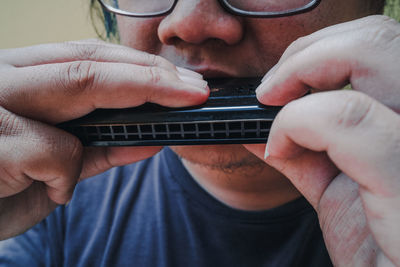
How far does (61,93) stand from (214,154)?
26.5 inches

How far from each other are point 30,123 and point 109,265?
2.91ft

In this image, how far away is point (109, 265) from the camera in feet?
4.69

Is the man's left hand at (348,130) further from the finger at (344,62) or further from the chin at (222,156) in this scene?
the chin at (222,156)

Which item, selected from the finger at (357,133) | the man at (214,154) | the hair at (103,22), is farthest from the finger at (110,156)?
the hair at (103,22)

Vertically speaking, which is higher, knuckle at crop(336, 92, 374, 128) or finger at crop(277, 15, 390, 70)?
finger at crop(277, 15, 390, 70)

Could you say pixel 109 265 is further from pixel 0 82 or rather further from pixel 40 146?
pixel 0 82

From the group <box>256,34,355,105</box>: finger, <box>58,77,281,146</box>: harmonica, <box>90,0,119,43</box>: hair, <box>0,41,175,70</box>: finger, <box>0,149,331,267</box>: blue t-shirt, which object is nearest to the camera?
<box>256,34,355,105</box>: finger

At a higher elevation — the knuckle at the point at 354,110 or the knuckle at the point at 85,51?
the knuckle at the point at 85,51

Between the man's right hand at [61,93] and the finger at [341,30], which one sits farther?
the man's right hand at [61,93]

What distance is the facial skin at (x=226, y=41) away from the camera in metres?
1.05

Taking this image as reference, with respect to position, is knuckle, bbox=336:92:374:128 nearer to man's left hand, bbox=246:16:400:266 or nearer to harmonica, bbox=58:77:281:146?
man's left hand, bbox=246:16:400:266

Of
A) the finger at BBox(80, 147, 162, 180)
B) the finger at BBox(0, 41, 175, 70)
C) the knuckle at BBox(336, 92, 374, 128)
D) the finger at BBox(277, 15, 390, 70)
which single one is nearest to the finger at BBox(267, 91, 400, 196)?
the knuckle at BBox(336, 92, 374, 128)

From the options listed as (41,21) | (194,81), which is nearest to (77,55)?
(194,81)

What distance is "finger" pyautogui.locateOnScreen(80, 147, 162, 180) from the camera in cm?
121
